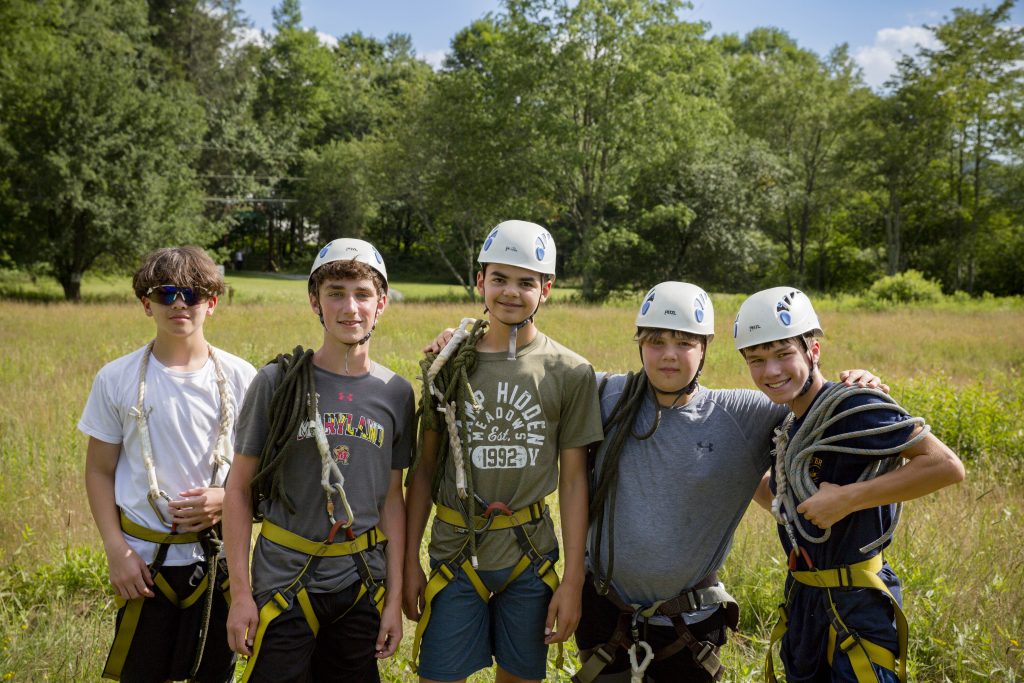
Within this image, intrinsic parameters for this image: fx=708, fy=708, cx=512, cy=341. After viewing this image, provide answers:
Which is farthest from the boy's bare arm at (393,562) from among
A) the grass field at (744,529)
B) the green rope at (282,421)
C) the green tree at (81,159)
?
the green tree at (81,159)

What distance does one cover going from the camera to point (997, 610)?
4.05m

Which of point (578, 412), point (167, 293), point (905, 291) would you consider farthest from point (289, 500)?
point (905, 291)

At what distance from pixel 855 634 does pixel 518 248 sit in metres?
1.96

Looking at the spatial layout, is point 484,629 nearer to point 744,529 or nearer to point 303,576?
point 303,576

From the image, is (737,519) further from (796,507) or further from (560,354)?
(560,354)

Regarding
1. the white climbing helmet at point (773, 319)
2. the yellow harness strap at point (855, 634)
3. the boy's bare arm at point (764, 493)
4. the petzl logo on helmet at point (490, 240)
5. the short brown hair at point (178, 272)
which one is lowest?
the yellow harness strap at point (855, 634)

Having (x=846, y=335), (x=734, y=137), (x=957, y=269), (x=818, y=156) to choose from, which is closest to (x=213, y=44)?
(x=734, y=137)

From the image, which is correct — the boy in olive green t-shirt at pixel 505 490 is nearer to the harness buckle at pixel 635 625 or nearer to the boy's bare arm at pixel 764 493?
the harness buckle at pixel 635 625

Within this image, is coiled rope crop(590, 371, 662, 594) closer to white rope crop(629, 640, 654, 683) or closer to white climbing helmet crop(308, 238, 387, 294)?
white rope crop(629, 640, 654, 683)

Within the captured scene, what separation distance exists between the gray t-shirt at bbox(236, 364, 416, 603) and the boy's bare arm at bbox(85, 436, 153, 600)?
1.63 ft

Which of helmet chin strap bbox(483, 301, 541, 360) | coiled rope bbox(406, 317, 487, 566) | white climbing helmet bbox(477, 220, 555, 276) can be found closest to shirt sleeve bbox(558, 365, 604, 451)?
helmet chin strap bbox(483, 301, 541, 360)

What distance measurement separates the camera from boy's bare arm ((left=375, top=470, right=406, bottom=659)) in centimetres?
280

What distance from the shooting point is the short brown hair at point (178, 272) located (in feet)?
10.1

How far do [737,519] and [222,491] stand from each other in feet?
7.21
